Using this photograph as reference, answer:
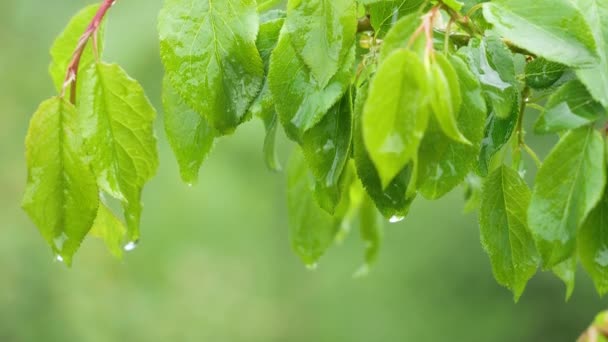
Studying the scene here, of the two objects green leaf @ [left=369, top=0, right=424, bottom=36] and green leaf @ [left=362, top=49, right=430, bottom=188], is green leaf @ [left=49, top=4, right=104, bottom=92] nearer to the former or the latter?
green leaf @ [left=369, top=0, right=424, bottom=36]

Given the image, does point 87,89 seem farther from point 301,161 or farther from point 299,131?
point 301,161

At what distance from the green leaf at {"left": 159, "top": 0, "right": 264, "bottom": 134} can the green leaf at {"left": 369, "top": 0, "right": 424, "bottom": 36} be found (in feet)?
0.29

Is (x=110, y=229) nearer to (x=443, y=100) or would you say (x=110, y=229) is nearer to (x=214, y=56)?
(x=214, y=56)

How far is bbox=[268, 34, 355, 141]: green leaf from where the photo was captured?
598 mm

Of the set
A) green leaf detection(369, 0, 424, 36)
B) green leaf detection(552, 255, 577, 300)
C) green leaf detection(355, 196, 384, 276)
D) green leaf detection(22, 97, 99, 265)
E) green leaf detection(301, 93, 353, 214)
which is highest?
green leaf detection(369, 0, 424, 36)

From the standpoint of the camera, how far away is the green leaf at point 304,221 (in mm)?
1046

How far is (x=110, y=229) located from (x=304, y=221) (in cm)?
31

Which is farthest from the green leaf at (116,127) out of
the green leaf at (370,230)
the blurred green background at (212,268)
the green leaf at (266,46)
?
the blurred green background at (212,268)

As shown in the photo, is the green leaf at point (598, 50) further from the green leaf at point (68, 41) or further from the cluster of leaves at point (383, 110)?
the green leaf at point (68, 41)

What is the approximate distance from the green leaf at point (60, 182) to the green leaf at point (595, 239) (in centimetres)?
37

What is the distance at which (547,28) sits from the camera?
559 millimetres

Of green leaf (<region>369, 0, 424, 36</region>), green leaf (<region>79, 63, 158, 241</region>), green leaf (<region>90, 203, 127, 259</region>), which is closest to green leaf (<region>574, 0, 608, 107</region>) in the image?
green leaf (<region>369, 0, 424, 36</region>)

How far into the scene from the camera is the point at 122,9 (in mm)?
3258

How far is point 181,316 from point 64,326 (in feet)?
1.52
